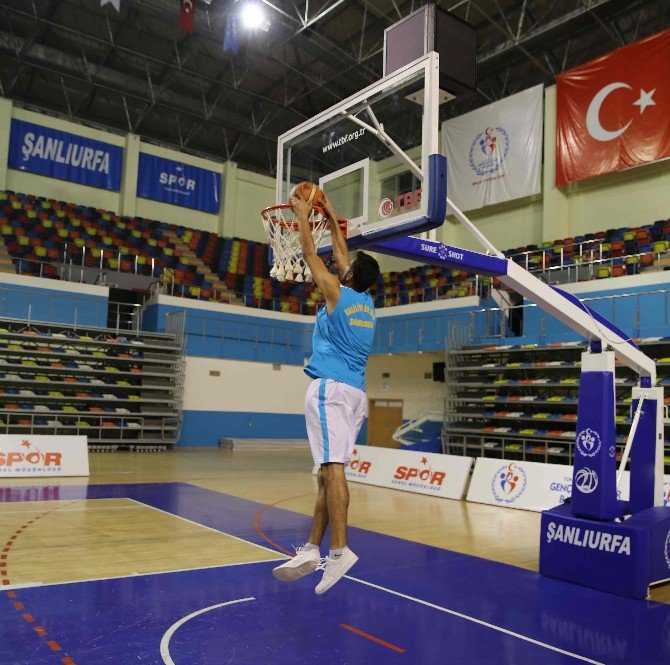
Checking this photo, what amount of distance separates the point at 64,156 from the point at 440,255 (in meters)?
20.0

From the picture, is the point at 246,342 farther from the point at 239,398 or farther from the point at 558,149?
the point at 558,149

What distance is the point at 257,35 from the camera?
61.8ft

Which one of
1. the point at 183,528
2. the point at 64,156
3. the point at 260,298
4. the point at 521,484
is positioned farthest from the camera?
the point at 260,298

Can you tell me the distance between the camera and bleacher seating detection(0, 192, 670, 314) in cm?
1638

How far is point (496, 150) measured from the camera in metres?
19.2

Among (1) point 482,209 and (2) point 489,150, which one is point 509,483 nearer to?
(2) point 489,150

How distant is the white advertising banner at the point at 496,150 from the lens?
18344 mm

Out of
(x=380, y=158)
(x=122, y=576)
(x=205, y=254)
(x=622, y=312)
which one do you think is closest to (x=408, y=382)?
(x=622, y=312)

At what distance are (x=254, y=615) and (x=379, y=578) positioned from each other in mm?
1474

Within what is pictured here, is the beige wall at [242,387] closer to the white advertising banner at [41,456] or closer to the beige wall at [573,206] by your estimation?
the beige wall at [573,206]

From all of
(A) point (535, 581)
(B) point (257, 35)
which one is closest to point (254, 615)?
(A) point (535, 581)

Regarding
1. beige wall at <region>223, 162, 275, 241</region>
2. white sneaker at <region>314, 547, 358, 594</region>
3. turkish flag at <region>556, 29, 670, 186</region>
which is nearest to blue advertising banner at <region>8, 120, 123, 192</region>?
beige wall at <region>223, 162, 275, 241</region>

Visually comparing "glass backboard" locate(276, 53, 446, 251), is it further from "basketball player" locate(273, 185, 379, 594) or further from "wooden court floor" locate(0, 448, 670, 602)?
"wooden court floor" locate(0, 448, 670, 602)

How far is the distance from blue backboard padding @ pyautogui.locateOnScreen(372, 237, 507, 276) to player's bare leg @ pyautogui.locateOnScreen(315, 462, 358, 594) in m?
2.09
